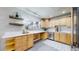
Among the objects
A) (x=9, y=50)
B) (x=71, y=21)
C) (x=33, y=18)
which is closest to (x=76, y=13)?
(x=71, y=21)

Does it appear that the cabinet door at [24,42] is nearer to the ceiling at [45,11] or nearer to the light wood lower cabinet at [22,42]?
the light wood lower cabinet at [22,42]

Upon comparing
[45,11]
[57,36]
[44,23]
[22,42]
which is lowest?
[22,42]

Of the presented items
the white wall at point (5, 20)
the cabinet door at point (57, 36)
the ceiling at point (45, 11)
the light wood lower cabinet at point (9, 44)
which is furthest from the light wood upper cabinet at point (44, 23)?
the light wood lower cabinet at point (9, 44)

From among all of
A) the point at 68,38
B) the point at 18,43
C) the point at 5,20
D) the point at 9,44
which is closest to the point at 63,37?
the point at 68,38

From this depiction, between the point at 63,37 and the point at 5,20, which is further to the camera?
the point at 63,37

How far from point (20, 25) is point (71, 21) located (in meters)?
1.07

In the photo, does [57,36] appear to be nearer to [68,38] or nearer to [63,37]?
[63,37]

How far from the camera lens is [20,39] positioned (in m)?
1.91

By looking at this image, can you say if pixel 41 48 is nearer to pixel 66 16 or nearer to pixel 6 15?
pixel 66 16

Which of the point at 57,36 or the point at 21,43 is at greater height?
the point at 57,36

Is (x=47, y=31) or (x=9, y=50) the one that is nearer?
(x=9, y=50)

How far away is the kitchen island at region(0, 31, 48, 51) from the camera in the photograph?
1.79m

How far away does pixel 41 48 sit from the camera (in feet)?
6.43

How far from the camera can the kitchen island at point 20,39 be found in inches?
70.3
